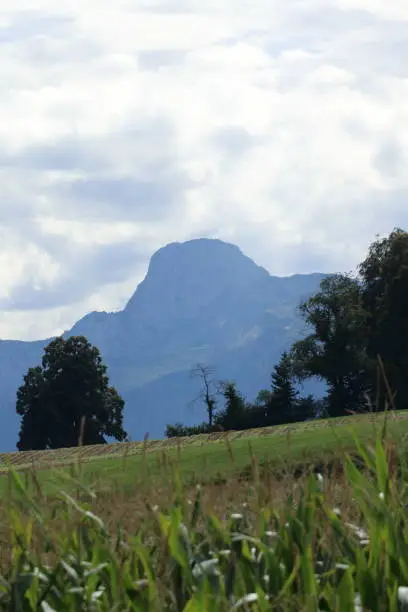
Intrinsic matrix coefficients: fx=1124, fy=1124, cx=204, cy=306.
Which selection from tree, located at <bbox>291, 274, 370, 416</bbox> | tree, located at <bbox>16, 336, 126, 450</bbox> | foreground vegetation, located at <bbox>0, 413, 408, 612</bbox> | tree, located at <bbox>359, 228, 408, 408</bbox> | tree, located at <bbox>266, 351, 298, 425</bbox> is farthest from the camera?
tree, located at <bbox>16, 336, 126, 450</bbox>

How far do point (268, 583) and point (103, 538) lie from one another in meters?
1.12

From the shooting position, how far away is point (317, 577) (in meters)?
6.43

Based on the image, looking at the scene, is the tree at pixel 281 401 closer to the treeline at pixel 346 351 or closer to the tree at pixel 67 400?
the treeline at pixel 346 351

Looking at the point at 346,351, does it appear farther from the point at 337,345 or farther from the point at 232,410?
the point at 232,410

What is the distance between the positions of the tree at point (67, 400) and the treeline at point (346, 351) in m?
6.48

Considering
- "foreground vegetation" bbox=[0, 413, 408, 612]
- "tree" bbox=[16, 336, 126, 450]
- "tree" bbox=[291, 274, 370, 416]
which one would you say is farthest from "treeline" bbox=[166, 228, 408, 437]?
"foreground vegetation" bbox=[0, 413, 408, 612]

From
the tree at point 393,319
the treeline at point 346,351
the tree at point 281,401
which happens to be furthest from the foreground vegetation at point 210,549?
the tree at point 281,401

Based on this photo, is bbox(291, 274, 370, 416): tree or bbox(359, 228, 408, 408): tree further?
bbox(291, 274, 370, 416): tree

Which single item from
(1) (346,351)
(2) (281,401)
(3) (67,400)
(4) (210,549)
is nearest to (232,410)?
(2) (281,401)

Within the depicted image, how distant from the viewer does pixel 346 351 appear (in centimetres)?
6281

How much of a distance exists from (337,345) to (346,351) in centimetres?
82

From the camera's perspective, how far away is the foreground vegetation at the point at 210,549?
5969 millimetres

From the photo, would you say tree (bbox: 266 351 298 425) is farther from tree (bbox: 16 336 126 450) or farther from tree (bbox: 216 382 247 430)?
tree (bbox: 16 336 126 450)

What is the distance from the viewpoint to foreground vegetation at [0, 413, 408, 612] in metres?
5.97
